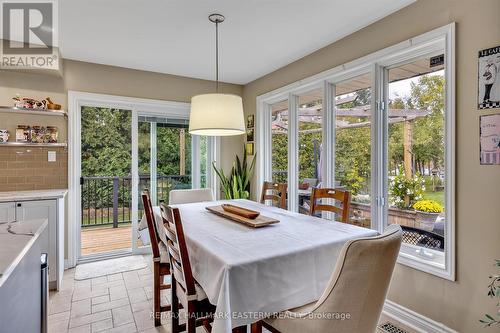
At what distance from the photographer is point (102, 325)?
2.32 m

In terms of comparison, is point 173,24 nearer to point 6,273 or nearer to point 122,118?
point 122,118

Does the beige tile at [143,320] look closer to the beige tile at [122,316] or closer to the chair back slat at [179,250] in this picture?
the beige tile at [122,316]

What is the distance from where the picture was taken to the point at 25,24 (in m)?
2.69

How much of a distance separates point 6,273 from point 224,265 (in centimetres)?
78

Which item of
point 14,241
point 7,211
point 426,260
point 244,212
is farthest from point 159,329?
point 426,260

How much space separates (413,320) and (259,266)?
1.66 m

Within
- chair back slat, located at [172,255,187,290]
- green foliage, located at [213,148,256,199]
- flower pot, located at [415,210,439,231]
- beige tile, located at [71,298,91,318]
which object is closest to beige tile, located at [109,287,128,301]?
beige tile, located at [71,298,91,318]

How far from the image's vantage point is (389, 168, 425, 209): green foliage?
2.43 meters

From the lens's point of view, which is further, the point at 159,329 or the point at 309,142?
the point at 309,142

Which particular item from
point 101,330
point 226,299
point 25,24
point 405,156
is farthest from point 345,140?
point 25,24

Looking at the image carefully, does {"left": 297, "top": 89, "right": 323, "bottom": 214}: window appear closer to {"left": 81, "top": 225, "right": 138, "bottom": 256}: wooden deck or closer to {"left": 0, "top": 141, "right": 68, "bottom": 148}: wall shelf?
{"left": 81, "top": 225, "right": 138, "bottom": 256}: wooden deck

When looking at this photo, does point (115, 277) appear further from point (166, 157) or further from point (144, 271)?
point (166, 157)

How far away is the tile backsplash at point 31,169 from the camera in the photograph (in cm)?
328

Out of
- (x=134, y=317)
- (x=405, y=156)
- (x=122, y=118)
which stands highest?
(x=122, y=118)
